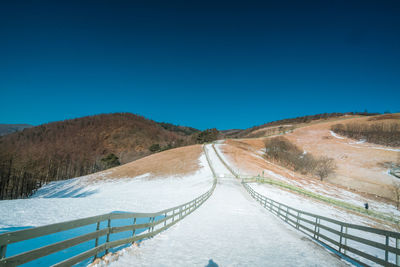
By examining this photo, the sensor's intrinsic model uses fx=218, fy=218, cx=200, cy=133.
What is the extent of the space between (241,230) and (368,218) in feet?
94.6

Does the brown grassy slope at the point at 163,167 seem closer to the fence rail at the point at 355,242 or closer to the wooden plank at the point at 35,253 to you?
the fence rail at the point at 355,242

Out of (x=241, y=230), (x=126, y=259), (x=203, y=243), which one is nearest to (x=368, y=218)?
(x=241, y=230)

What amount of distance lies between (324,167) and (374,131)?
53833 mm

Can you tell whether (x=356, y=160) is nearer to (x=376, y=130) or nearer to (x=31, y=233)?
(x=376, y=130)

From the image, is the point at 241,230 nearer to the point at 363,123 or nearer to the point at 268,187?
the point at 268,187

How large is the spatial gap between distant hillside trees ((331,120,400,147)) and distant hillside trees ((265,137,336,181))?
3336 cm

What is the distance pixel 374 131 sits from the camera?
105875 millimetres

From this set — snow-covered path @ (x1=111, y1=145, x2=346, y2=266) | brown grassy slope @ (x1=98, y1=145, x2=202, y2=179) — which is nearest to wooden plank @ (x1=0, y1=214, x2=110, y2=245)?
snow-covered path @ (x1=111, y1=145, x2=346, y2=266)

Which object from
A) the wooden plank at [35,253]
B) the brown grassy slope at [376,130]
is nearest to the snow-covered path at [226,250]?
the wooden plank at [35,253]

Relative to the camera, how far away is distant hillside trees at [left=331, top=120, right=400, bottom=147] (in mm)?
95031

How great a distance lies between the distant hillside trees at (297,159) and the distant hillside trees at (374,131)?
3336 centimetres

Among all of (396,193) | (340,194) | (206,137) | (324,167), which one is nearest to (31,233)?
(340,194)

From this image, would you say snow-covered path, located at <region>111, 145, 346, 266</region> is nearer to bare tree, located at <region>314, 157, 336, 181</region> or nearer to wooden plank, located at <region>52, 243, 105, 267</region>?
wooden plank, located at <region>52, 243, 105, 267</region>

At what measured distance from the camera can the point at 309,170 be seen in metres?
78.9
